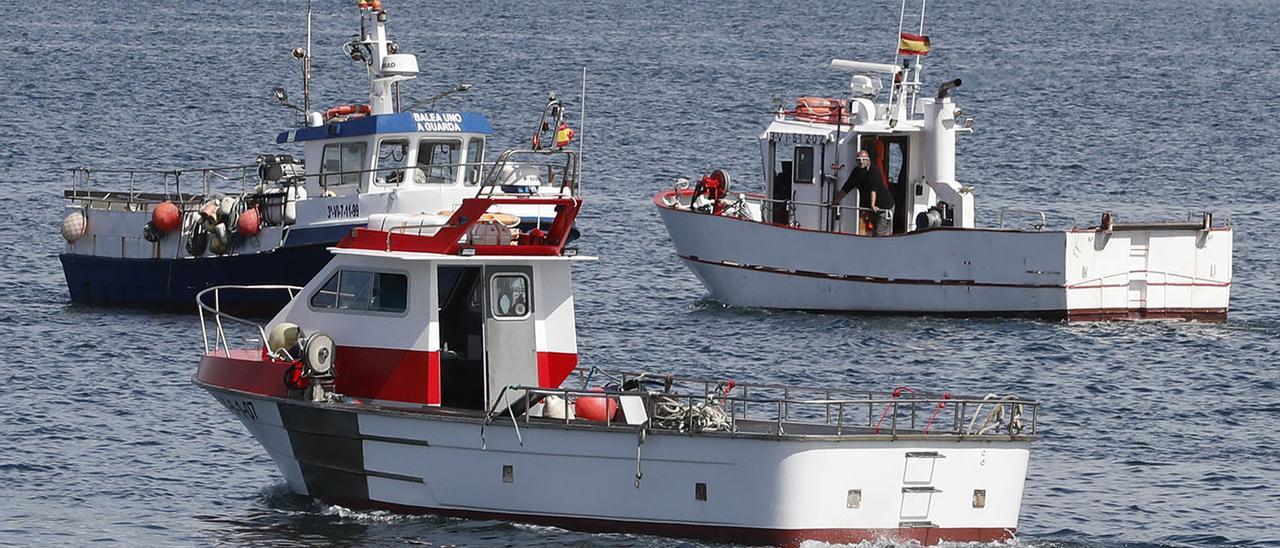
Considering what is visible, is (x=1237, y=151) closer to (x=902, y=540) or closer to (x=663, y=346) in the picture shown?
(x=663, y=346)

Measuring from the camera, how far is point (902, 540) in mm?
22234

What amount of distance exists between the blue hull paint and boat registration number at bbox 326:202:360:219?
22.9 inches

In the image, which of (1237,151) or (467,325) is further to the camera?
(1237,151)

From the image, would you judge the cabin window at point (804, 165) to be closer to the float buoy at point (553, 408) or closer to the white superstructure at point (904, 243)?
the white superstructure at point (904, 243)

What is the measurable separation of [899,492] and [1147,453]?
8.22 m

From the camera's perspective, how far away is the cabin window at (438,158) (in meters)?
39.1

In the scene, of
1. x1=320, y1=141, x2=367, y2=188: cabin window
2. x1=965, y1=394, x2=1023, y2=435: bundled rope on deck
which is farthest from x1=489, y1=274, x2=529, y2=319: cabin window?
x1=320, y1=141, x2=367, y2=188: cabin window

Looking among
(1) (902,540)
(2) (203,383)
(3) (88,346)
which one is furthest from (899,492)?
(3) (88,346)

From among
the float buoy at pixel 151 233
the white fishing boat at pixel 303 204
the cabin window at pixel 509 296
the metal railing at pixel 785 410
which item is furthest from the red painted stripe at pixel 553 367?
the float buoy at pixel 151 233

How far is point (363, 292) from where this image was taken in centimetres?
2450

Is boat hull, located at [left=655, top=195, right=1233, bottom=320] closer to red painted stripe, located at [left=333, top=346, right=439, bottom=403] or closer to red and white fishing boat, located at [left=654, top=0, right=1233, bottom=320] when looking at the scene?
red and white fishing boat, located at [left=654, top=0, right=1233, bottom=320]

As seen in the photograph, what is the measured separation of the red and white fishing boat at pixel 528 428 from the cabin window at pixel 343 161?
533 inches

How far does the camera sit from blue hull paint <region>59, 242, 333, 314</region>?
127ft

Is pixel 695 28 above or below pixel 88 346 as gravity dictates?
above
